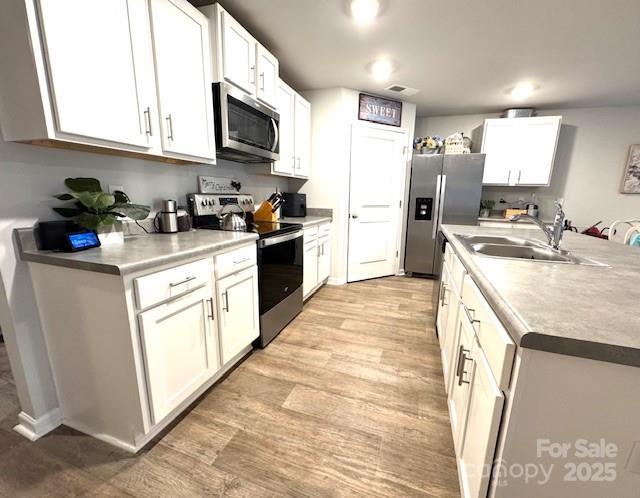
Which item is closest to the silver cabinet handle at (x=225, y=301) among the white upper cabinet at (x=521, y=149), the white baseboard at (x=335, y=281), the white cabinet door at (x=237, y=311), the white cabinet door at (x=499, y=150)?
the white cabinet door at (x=237, y=311)

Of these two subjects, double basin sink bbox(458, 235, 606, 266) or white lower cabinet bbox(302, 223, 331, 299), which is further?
white lower cabinet bbox(302, 223, 331, 299)

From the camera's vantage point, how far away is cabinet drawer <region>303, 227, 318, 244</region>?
2.70 m

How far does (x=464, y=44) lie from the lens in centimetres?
220

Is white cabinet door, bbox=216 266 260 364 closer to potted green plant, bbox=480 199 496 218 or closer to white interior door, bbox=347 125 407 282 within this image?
white interior door, bbox=347 125 407 282

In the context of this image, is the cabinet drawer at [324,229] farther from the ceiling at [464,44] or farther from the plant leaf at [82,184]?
the plant leaf at [82,184]

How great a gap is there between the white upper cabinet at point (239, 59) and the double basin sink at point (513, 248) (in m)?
1.88

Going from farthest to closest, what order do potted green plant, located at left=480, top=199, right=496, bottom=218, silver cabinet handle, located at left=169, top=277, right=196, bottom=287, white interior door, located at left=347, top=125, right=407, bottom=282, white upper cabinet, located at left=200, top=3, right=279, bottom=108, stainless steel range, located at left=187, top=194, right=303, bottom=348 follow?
potted green plant, located at left=480, top=199, right=496, bottom=218 < white interior door, located at left=347, top=125, right=407, bottom=282 < stainless steel range, located at left=187, top=194, right=303, bottom=348 < white upper cabinet, located at left=200, top=3, right=279, bottom=108 < silver cabinet handle, located at left=169, top=277, right=196, bottom=287

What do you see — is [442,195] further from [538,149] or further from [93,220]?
[93,220]

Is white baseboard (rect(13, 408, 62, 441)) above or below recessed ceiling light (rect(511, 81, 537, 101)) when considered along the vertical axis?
below

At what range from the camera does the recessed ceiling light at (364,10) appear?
1.72 m

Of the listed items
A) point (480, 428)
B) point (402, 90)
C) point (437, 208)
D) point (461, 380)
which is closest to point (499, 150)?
point (437, 208)

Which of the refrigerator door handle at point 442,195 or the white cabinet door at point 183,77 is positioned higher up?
the white cabinet door at point 183,77

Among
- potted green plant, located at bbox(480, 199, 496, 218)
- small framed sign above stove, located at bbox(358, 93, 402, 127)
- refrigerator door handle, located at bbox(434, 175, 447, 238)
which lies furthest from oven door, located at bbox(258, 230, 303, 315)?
potted green plant, located at bbox(480, 199, 496, 218)

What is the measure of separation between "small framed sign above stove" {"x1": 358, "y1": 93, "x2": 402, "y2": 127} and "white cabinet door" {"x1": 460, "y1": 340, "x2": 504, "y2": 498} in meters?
3.10
